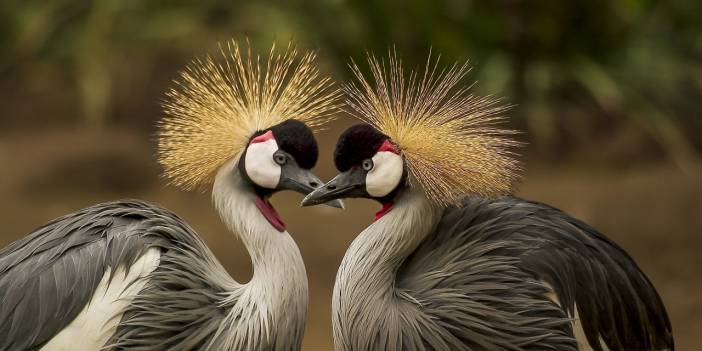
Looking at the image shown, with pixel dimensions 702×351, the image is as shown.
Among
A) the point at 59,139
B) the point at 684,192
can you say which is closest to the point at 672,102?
the point at 684,192

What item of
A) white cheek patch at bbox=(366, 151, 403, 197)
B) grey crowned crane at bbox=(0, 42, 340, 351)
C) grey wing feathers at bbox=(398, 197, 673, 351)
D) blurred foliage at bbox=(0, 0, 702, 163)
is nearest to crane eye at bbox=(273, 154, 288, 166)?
grey crowned crane at bbox=(0, 42, 340, 351)

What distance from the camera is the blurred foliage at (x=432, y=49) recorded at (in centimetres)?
499

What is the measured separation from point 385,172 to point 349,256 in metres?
0.22

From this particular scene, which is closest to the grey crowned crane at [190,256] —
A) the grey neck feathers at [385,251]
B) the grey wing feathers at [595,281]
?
the grey neck feathers at [385,251]

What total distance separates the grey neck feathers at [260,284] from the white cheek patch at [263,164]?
5 centimetres

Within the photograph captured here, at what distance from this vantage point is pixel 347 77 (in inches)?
202

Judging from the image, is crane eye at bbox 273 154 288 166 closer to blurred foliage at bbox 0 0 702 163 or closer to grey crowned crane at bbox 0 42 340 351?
grey crowned crane at bbox 0 42 340 351

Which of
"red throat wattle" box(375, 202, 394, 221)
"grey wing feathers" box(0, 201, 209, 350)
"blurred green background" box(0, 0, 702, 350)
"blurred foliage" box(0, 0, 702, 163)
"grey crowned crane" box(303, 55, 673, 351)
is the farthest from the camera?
"blurred foliage" box(0, 0, 702, 163)

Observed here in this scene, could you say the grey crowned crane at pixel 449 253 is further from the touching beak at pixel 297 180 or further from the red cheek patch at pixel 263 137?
the red cheek patch at pixel 263 137

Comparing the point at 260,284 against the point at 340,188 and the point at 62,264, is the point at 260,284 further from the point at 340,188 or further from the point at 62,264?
the point at 62,264

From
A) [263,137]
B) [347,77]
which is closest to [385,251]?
[263,137]

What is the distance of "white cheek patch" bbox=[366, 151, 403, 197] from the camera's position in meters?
2.51

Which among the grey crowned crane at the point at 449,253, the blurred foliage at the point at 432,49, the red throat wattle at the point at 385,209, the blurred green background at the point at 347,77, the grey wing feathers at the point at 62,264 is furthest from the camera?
the blurred foliage at the point at 432,49

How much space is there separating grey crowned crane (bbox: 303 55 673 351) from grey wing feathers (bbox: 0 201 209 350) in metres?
0.38
